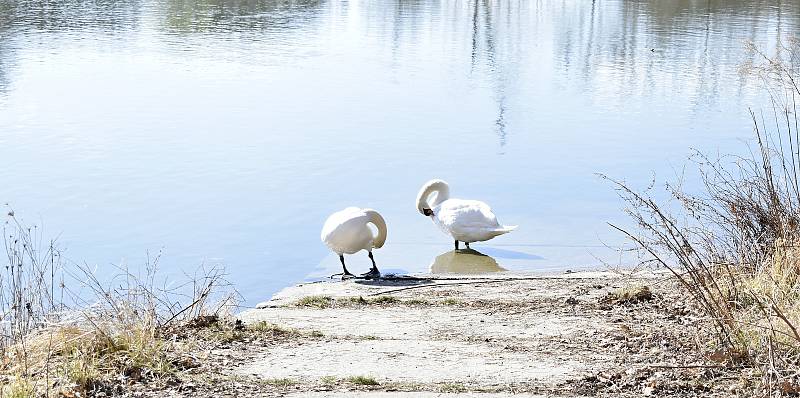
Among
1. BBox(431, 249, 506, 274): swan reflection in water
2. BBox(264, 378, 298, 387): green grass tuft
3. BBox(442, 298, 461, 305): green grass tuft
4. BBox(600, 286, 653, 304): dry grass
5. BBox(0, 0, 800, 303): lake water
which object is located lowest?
BBox(431, 249, 506, 274): swan reflection in water

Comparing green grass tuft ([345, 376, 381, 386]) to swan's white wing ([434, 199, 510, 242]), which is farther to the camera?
swan's white wing ([434, 199, 510, 242])

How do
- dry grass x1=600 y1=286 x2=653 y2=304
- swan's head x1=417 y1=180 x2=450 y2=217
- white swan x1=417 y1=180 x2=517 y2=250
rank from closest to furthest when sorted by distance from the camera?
dry grass x1=600 y1=286 x2=653 y2=304 < white swan x1=417 y1=180 x2=517 y2=250 < swan's head x1=417 y1=180 x2=450 y2=217

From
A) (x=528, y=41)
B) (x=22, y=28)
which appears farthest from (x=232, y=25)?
(x=528, y=41)

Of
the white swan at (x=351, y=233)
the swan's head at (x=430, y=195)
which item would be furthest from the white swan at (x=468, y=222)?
the white swan at (x=351, y=233)

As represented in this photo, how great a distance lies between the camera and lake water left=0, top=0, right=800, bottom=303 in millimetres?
11391

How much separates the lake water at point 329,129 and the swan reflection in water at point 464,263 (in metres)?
0.03

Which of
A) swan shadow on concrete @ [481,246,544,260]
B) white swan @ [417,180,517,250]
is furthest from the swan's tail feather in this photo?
swan shadow on concrete @ [481,246,544,260]

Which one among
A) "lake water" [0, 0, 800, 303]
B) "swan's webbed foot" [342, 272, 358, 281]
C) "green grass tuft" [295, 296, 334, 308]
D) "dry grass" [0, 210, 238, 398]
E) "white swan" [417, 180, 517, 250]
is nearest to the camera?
"dry grass" [0, 210, 238, 398]

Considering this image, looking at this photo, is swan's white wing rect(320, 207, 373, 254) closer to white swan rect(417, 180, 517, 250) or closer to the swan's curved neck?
the swan's curved neck

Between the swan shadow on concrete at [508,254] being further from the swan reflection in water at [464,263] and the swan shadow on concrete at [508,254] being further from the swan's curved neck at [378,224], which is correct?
the swan's curved neck at [378,224]

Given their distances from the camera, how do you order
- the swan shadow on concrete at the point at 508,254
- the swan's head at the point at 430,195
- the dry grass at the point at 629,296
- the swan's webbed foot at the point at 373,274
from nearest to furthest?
the dry grass at the point at 629,296
the swan's webbed foot at the point at 373,274
the swan shadow on concrete at the point at 508,254
the swan's head at the point at 430,195

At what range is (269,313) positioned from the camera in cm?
764

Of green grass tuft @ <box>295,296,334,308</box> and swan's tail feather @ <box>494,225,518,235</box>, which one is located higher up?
green grass tuft @ <box>295,296,334,308</box>

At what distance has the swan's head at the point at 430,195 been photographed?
11.7 meters
